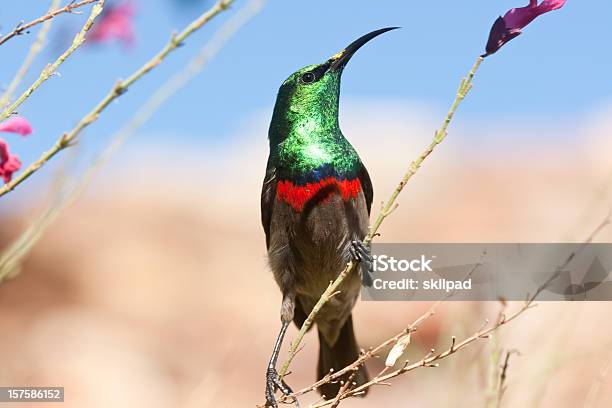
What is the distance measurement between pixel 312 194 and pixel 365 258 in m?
0.33

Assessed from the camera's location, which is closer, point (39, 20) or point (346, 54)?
point (39, 20)

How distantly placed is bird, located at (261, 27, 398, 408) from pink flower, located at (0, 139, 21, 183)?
1.43 metres

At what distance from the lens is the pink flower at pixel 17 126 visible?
1883mm

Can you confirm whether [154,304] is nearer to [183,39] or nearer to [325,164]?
[325,164]

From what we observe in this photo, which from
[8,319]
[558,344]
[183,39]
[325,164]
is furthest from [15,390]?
[8,319]

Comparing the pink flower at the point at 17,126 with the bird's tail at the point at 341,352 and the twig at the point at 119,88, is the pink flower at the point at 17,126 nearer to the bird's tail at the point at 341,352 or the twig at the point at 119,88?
the twig at the point at 119,88

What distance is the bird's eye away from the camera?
3355 millimetres

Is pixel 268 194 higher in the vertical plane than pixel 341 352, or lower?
higher

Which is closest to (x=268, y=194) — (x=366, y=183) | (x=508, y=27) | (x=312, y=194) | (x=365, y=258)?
(x=312, y=194)

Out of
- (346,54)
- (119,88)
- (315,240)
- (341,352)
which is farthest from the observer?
(341,352)

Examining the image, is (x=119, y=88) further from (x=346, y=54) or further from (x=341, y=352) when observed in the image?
(x=341, y=352)

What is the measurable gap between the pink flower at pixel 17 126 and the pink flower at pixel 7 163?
45 mm

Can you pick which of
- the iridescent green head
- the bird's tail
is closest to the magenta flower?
the iridescent green head

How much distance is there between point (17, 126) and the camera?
190 centimetres
